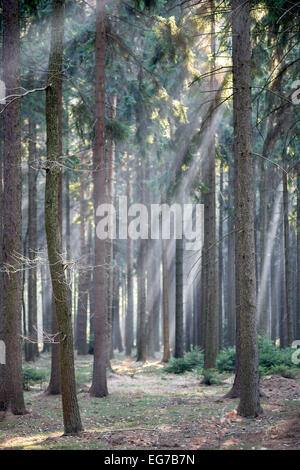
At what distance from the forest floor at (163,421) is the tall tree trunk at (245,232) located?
25.5 inches

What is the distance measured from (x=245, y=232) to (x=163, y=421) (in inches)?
164

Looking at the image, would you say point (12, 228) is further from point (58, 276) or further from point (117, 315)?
point (117, 315)

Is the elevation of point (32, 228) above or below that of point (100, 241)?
above

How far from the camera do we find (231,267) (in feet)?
92.4

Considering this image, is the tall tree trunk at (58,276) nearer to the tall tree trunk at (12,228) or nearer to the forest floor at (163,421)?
the forest floor at (163,421)

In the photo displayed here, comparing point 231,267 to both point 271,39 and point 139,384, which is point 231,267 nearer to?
point 139,384

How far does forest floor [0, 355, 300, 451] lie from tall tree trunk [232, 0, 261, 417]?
0.65 metres

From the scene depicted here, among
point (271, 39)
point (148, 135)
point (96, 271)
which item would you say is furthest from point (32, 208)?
point (271, 39)

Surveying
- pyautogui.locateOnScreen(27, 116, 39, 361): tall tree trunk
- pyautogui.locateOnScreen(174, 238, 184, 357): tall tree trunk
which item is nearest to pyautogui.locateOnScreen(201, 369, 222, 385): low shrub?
pyautogui.locateOnScreen(174, 238, 184, 357): tall tree trunk

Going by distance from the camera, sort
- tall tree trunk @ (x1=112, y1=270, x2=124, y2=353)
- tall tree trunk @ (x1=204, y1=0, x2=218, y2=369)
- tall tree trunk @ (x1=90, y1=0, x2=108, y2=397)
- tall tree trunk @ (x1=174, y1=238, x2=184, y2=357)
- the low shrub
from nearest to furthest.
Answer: tall tree trunk @ (x1=90, y1=0, x2=108, y2=397) < tall tree trunk @ (x1=204, y1=0, x2=218, y2=369) < the low shrub < tall tree trunk @ (x1=174, y1=238, x2=184, y2=357) < tall tree trunk @ (x1=112, y1=270, x2=124, y2=353)

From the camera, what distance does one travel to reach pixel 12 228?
11.2 metres

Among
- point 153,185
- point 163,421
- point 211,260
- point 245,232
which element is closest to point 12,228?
point 245,232

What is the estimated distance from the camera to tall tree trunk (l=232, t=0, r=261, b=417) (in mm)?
9742

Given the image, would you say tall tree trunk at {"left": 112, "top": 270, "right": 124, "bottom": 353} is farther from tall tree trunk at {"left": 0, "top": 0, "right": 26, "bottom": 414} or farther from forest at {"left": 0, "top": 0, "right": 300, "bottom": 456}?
tall tree trunk at {"left": 0, "top": 0, "right": 26, "bottom": 414}
